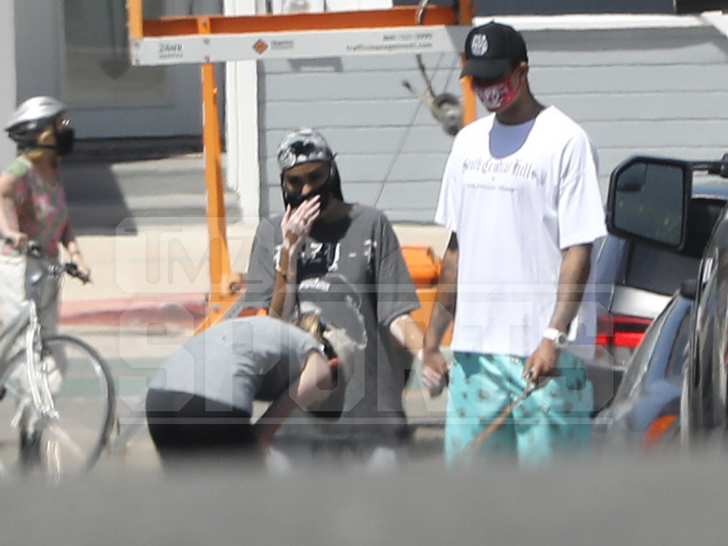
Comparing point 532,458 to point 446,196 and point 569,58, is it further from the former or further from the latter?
point 569,58

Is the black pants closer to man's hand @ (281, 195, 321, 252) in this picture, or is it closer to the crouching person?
the crouching person

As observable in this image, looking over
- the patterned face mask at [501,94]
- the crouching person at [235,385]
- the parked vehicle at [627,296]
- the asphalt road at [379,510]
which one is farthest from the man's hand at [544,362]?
the asphalt road at [379,510]

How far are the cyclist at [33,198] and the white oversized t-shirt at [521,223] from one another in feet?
7.91

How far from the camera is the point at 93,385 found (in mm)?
6059

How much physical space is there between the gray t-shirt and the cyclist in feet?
6.98

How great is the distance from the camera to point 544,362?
13.4 feet

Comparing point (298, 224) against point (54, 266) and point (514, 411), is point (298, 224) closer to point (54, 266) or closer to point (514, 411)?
point (514, 411)

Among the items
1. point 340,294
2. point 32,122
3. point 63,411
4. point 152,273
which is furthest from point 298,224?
point 152,273

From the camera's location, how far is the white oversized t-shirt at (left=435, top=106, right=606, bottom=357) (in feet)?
13.5

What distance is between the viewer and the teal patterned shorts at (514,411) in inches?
162

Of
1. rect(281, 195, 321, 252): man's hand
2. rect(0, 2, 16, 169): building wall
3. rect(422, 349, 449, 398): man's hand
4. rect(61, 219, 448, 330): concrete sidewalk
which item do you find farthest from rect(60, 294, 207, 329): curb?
rect(422, 349, 449, 398): man's hand

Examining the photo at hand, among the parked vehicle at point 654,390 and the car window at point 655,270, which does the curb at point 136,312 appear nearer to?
the car window at point 655,270

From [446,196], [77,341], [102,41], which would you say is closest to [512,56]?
[446,196]

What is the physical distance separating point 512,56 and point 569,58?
22.9 feet
